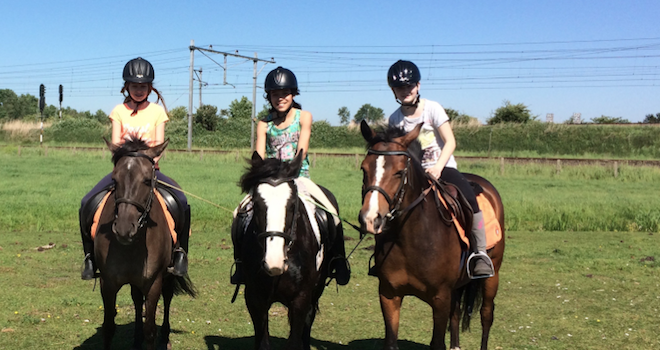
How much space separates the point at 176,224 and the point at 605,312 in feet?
18.8

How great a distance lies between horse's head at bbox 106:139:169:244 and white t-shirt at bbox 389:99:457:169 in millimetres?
2146

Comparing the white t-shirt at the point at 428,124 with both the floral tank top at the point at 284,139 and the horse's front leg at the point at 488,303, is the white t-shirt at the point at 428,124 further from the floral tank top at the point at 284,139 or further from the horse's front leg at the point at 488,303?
the horse's front leg at the point at 488,303

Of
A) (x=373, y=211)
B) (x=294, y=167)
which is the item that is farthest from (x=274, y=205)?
(x=373, y=211)

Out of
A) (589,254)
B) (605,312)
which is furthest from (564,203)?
(605,312)

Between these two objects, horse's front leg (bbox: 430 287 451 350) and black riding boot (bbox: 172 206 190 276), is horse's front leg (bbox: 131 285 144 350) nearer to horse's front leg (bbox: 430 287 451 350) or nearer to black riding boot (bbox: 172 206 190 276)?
black riding boot (bbox: 172 206 190 276)

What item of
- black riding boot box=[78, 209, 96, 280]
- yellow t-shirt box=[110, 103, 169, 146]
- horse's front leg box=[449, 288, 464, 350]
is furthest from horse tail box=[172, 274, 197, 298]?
horse's front leg box=[449, 288, 464, 350]

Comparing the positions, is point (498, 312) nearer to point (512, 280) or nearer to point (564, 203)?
point (512, 280)

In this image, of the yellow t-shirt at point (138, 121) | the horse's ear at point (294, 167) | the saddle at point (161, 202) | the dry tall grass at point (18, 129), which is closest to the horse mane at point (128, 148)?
the saddle at point (161, 202)

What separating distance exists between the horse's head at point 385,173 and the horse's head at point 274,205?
54cm

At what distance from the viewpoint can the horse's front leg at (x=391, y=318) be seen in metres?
4.82

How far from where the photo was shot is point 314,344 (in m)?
6.52

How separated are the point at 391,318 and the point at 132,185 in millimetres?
2389

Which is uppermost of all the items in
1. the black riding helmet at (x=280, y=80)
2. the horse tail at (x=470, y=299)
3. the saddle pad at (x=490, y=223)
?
the black riding helmet at (x=280, y=80)

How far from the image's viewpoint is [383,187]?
14.4 feet
